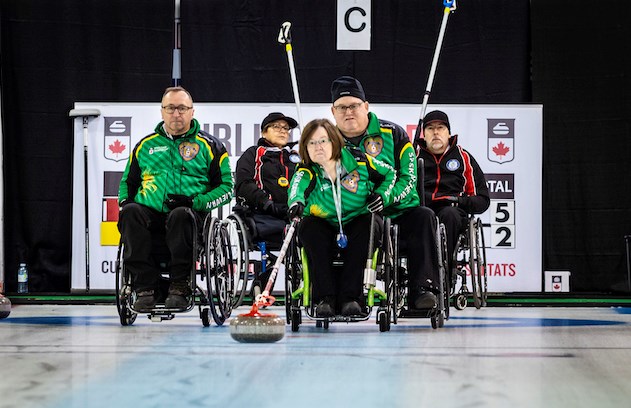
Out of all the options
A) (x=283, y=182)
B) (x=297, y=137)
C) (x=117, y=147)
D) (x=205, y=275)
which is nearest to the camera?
(x=205, y=275)

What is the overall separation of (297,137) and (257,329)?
3.26 metres

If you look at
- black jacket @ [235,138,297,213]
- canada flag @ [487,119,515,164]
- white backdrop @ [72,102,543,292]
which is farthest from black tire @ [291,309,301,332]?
canada flag @ [487,119,515,164]

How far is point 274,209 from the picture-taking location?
212 inches

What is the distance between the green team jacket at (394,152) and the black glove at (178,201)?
2.22ft

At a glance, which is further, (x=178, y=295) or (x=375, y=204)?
(x=178, y=295)

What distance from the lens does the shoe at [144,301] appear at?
13.4 ft

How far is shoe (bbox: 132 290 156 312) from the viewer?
4.07 metres

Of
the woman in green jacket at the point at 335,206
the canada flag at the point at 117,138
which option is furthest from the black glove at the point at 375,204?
the canada flag at the point at 117,138

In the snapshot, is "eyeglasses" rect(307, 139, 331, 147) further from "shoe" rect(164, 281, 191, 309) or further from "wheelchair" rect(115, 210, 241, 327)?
"shoe" rect(164, 281, 191, 309)

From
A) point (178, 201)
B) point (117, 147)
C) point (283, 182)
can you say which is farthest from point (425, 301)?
point (117, 147)

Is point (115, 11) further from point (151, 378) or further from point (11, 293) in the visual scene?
point (151, 378)

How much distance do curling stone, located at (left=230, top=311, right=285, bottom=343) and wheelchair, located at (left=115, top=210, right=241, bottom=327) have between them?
0.57 meters

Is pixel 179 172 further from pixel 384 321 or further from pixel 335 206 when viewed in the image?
pixel 384 321

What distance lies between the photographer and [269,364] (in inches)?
111
